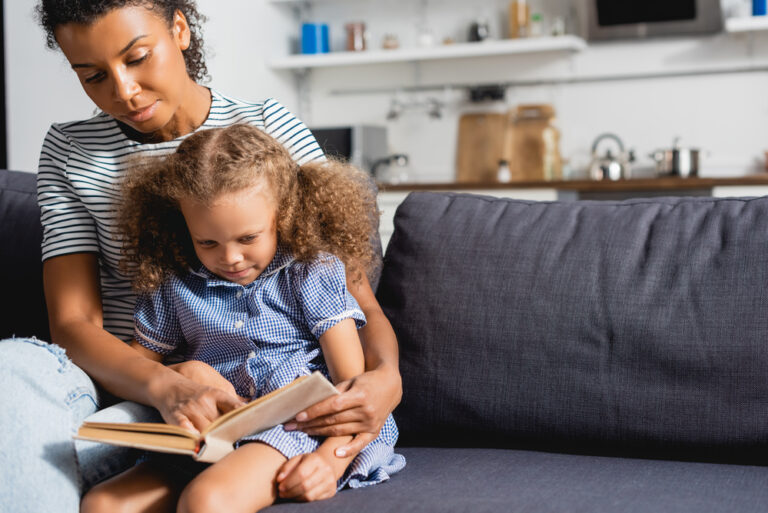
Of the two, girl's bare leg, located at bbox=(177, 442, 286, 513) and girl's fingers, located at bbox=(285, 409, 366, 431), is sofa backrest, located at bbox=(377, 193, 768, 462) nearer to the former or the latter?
girl's fingers, located at bbox=(285, 409, 366, 431)

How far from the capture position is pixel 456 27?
496 centimetres

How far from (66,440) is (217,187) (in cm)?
43

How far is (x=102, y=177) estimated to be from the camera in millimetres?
1562

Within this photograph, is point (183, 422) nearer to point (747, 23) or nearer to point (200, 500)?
point (200, 500)

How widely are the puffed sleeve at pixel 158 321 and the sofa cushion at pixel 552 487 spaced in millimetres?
415

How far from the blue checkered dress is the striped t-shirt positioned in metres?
0.14

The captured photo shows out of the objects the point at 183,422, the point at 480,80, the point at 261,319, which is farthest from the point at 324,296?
the point at 480,80

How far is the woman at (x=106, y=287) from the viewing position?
1220 millimetres

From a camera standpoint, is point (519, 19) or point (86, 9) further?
point (519, 19)

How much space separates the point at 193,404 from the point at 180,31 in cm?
68

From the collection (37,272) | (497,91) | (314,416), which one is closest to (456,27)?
(497,91)

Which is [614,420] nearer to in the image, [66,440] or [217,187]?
[217,187]

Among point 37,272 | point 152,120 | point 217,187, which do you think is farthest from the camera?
point 37,272

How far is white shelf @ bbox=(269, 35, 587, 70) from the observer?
4465 millimetres
